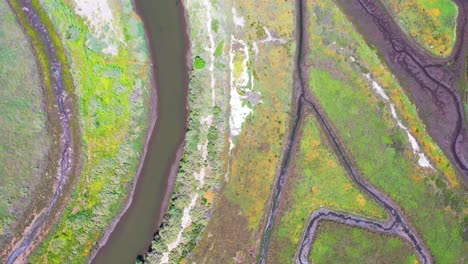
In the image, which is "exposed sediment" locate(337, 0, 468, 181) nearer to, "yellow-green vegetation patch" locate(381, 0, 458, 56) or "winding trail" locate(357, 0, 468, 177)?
"winding trail" locate(357, 0, 468, 177)

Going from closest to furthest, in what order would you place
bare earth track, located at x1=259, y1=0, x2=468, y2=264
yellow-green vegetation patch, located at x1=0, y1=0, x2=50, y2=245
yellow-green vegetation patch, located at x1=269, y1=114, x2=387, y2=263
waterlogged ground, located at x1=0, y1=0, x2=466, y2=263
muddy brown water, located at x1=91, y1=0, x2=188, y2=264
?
yellow-green vegetation patch, located at x1=0, y1=0, x2=50, y2=245, waterlogged ground, located at x1=0, y1=0, x2=466, y2=263, muddy brown water, located at x1=91, y1=0, x2=188, y2=264, yellow-green vegetation patch, located at x1=269, y1=114, x2=387, y2=263, bare earth track, located at x1=259, y1=0, x2=468, y2=264

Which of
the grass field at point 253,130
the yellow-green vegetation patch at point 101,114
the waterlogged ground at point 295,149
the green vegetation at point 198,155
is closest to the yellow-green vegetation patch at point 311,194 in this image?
the waterlogged ground at point 295,149

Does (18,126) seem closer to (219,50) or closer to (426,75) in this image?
(219,50)

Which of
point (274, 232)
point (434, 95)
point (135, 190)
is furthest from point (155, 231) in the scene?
point (434, 95)

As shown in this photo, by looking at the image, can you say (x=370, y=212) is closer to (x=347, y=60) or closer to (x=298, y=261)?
(x=298, y=261)

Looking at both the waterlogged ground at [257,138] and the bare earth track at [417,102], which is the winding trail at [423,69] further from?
the waterlogged ground at [257,138]

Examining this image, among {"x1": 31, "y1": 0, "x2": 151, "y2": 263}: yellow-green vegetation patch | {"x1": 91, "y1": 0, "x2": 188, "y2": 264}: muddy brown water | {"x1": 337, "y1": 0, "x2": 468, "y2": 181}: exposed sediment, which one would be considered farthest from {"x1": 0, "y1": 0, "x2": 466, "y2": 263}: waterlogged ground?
{"x1": 91, "y1": 0, "x2": 188, "y2": 264}: muddy brown water

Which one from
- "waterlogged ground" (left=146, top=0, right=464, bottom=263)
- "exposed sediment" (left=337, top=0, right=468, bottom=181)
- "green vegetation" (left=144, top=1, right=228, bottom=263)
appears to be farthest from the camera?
"exposed sediment" (left=337, top=0, right=468, bottom=181)
